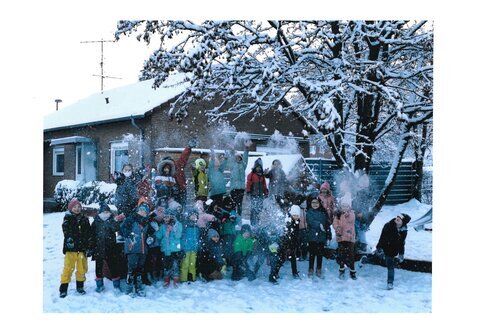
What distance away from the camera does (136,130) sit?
614 centimetres

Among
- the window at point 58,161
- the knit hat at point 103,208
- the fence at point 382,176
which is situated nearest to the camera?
the knit hat at point 103,208

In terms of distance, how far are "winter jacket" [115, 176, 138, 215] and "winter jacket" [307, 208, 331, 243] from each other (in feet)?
7.20

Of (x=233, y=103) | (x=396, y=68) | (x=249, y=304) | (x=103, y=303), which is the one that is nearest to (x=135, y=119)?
(x=233, y=103)

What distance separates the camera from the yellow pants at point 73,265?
→ 18.2 ft

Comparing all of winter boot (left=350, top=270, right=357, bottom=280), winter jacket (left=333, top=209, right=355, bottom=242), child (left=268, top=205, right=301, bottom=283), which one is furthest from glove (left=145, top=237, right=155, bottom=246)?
winter boot (left=350, top=270, right=357, bottom=280)

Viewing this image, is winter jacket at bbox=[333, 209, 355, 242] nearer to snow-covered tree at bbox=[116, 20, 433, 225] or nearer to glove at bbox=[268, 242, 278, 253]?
snow-covered tree at bbox=[116, 20, 433, 225]

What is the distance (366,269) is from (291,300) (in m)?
1.10

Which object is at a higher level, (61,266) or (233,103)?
(233,103)

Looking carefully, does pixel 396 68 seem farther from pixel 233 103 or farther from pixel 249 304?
pixel 249 304

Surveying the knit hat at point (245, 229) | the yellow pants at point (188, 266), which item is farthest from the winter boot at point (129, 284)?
the knit hat at point (245, 229)

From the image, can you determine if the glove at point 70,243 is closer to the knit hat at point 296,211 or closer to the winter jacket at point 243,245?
the winter jacket at point 243,245

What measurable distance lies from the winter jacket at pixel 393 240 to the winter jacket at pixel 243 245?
5.36ft

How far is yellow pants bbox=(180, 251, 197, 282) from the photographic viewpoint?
5871mm

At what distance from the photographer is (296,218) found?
20.1 feet
